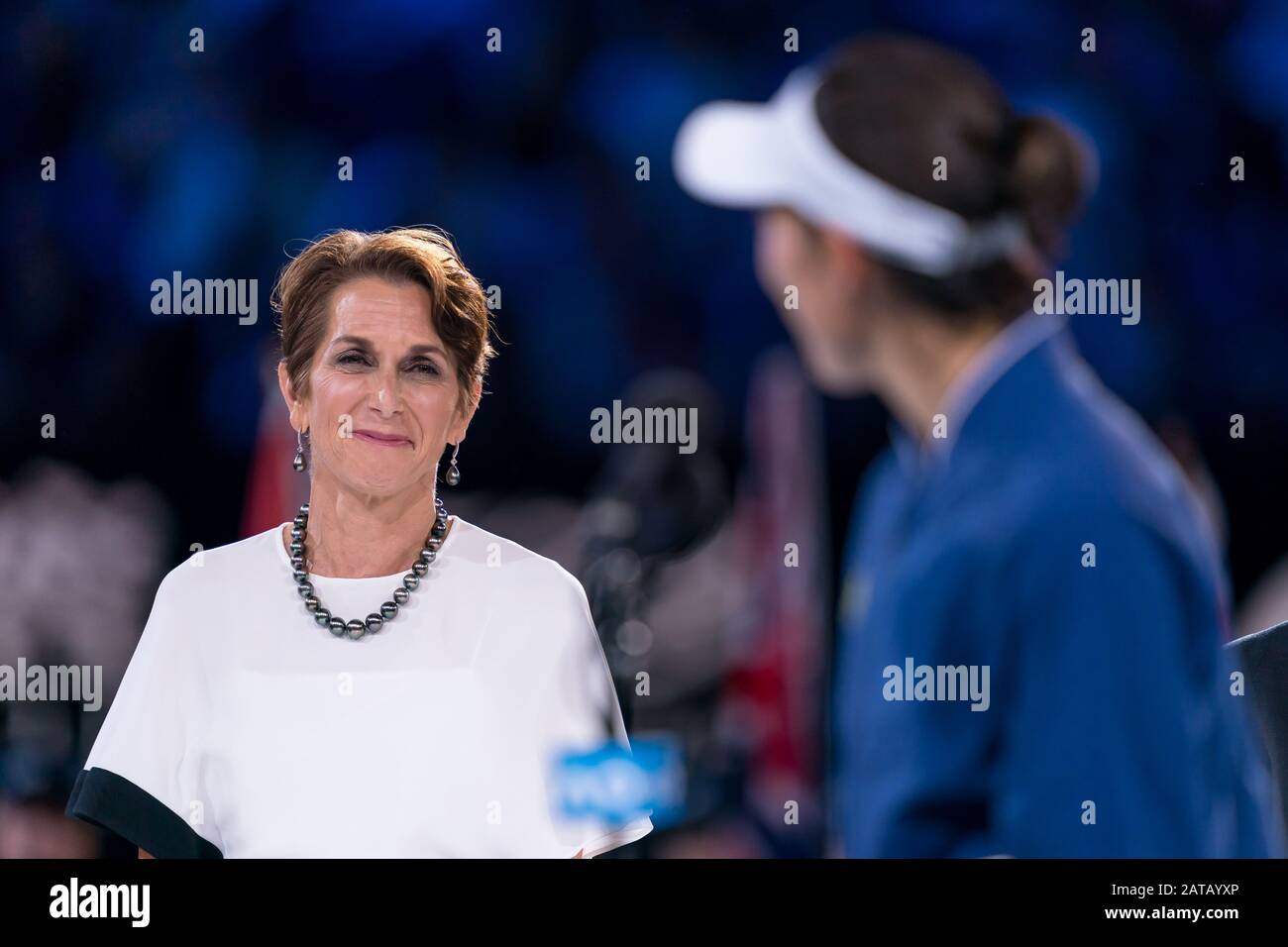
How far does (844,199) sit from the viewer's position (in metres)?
2.58

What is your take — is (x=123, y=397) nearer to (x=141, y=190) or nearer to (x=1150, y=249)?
(x=141, y=190)

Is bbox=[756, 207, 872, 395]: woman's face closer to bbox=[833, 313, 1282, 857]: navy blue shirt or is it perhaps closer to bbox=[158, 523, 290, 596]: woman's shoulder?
bbox=[833, 313, 1282, 857]: navy blue shirt

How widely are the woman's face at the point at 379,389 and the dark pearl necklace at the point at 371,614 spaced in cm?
14

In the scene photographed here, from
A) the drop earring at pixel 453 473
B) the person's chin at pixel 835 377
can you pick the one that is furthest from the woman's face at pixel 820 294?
the drop earring at pixel 453 473

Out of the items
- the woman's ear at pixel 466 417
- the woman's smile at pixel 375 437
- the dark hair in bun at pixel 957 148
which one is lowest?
the woman's smile at pixel 375 437

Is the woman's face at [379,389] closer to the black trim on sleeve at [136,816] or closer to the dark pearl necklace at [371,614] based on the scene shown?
the dark pearl necklace at [371,614]

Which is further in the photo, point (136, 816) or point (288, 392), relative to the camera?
point (288, 392)

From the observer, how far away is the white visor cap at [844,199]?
2582 mm

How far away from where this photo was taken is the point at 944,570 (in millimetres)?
2367

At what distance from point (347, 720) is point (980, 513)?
125 centimetres

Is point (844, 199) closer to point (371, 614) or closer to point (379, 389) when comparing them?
point (379, 389)

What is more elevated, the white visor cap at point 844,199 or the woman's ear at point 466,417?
→ the white visor cap at point 844,199

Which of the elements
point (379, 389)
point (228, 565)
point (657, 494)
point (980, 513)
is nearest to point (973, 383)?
point (980, 513)

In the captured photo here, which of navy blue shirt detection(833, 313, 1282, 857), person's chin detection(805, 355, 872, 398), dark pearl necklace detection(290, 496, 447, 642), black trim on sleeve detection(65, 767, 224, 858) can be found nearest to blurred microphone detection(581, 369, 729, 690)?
person's chin detection(805, 355, 872, 398)
